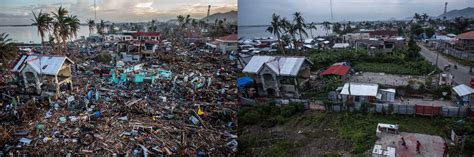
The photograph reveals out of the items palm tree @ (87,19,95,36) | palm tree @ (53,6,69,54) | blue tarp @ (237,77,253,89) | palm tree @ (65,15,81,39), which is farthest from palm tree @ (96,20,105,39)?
blue tarp @ (237,77,253,89)

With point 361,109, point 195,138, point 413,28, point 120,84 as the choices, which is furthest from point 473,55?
point 120,84

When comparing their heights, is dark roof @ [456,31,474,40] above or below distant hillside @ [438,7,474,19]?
below

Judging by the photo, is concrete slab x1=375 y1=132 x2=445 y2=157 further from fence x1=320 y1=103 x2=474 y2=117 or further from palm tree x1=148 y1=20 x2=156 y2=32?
palm tree x1=148 y1=20 x2=156 y2=32

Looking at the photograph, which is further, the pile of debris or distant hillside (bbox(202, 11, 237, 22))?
distant hillside (bbox(202, 11, 237, 22))

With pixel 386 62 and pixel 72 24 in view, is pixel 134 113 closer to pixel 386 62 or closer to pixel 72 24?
pixel 72 24

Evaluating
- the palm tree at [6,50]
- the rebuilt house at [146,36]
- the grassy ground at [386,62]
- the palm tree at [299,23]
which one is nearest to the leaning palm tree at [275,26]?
the palm tree at [299,23]

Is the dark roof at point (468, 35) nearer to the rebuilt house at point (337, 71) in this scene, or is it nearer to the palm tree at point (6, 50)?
the rebuilt house at point (337, 71)

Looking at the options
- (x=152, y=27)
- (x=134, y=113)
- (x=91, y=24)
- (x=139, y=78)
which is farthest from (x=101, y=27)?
(x=134, y=113)
